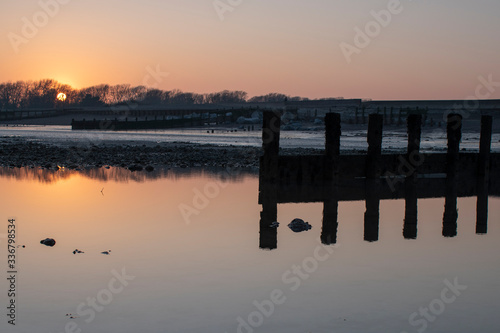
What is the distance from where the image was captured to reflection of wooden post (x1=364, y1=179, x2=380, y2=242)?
41.9 ft

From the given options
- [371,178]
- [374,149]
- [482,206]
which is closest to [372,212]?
[371,178]

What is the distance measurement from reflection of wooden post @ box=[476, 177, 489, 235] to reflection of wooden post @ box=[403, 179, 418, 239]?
4.59 feet

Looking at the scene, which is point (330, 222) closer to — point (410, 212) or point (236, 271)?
point (410, 212)

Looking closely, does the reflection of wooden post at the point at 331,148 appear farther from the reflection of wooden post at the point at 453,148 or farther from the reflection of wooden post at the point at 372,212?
the reflection of wooden post at the point at 453,148

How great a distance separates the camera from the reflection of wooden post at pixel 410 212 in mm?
13070

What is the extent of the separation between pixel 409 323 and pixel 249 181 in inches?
539

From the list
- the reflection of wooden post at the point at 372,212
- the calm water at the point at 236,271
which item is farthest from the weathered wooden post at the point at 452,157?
Answer: the reflection of wooden post at the point at 372,212

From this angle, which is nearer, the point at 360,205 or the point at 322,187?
the point at 322,187

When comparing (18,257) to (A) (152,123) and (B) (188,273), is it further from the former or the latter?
(A) (152,123)

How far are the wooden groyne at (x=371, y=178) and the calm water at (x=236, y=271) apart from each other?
284 millimetres

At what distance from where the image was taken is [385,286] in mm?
9125

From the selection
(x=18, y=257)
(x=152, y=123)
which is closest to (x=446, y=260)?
(x=18, y=257)

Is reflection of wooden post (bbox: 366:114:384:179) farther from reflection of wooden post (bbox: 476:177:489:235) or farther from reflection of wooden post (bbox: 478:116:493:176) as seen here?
reflection of wooden post (bbox: 478:116:493:176)

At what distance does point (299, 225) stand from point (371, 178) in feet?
10.6
